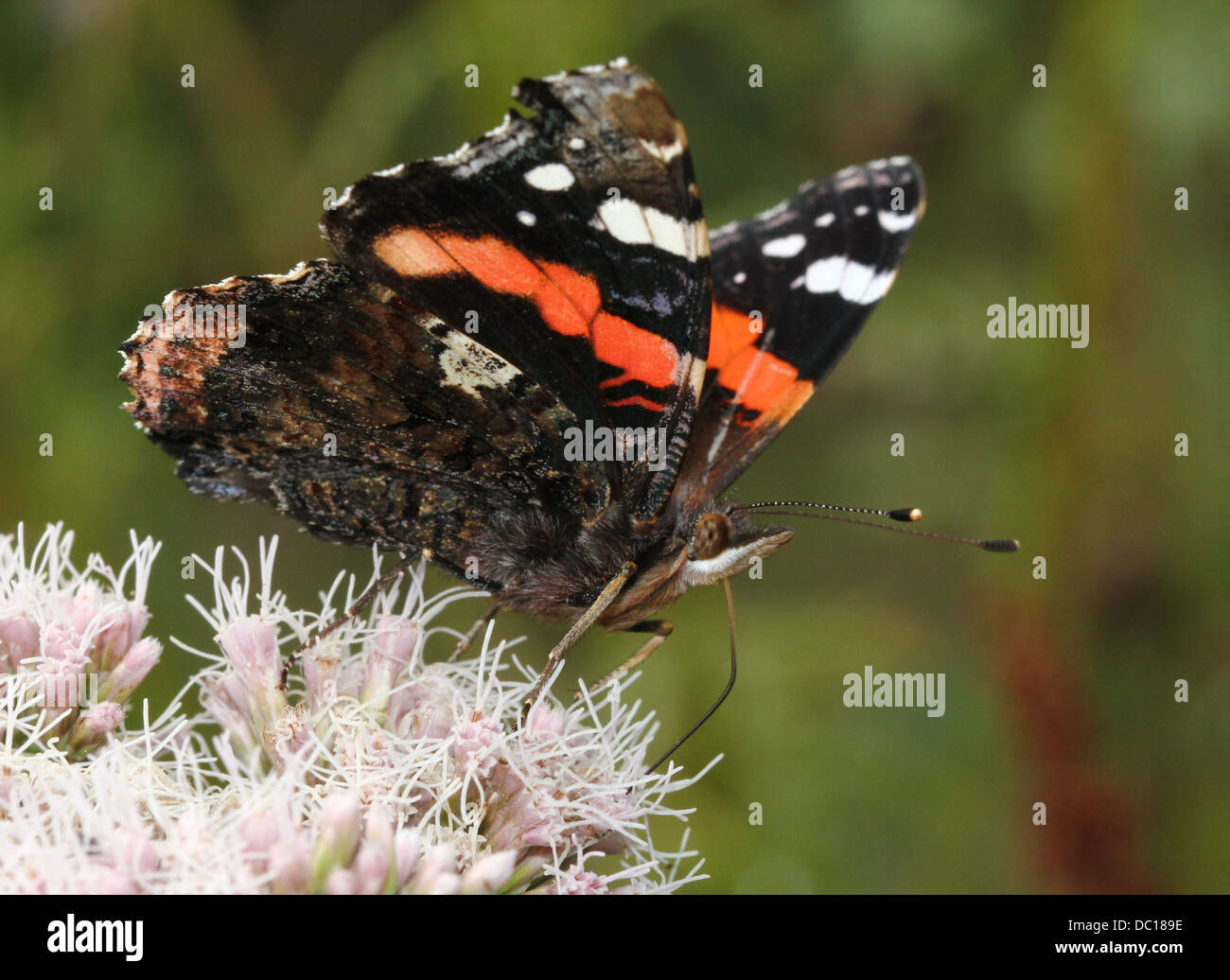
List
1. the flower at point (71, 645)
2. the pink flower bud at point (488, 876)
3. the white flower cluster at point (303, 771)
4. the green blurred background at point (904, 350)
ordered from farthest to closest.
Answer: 1. the green blurred background at point (904, 350)
2. the flower at point (71, 645)
3. the pink flower bud at point (488, 876)
4. the white flower cluster at point (303, 771)

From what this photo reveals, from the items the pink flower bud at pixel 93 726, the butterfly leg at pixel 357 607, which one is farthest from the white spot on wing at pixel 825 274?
the pink flower bud at pixel 93 726

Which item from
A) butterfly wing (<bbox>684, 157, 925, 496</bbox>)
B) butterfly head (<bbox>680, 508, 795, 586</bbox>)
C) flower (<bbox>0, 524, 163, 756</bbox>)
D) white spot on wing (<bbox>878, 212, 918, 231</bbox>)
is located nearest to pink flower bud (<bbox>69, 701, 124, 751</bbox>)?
flower (<bbox>0, 524, 163, 756</bbox>)

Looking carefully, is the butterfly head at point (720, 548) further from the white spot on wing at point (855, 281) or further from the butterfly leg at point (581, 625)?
the white spot on wing at point (855, 281)

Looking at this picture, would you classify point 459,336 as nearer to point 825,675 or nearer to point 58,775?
point 58,775

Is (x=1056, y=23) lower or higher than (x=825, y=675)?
higher

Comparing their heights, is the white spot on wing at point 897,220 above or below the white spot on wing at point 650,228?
above
